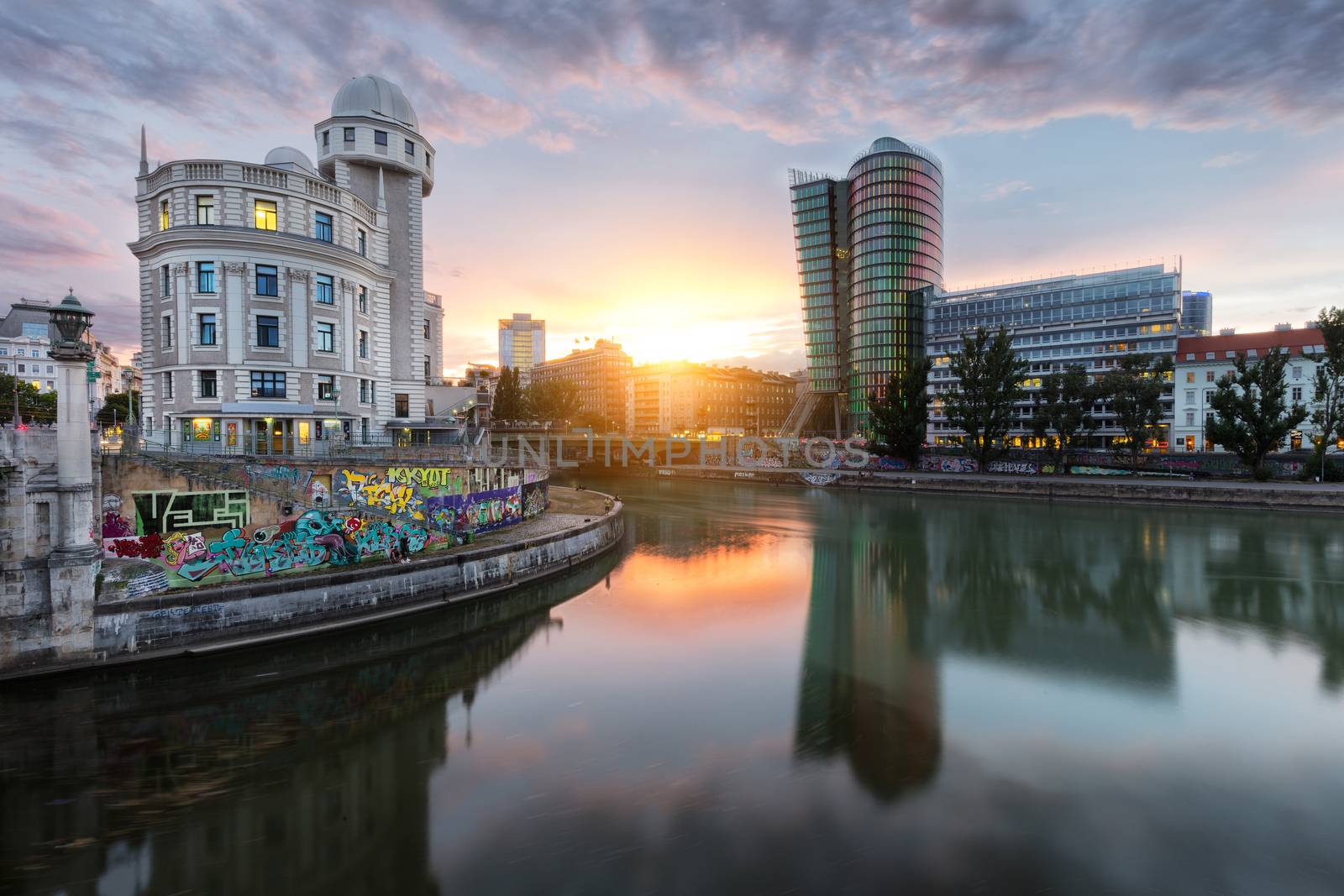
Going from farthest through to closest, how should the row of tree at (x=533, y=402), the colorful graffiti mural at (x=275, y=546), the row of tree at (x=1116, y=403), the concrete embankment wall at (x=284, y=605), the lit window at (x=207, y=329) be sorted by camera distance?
the row of tree at (x=533, y=402)
the row of tree at (x=1116, y=403)
the lit window at (x=207, y=329)
the colorful graffiti mural at (x=275, y=546)
the concrete embankment wall at (x=284, y=605)

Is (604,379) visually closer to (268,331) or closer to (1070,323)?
(1070,323)

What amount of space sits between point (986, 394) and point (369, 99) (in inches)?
2483

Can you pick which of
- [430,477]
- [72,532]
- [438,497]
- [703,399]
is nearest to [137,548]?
[72,532]

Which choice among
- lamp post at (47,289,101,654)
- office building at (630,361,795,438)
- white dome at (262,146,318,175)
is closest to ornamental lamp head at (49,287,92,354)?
lamp post at (47,289,101,654)

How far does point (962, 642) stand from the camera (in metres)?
18.8

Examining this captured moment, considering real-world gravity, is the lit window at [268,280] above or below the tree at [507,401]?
above

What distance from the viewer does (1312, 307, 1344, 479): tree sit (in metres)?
50.8

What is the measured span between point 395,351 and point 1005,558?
4127 centimetres

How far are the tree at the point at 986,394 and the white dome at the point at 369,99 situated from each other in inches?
2335

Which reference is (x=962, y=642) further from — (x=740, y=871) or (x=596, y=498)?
(x=596, y=498)

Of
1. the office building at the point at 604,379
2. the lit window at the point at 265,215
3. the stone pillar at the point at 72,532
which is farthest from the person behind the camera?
the office building at the point at 604,379

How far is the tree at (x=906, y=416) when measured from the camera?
7275 cm

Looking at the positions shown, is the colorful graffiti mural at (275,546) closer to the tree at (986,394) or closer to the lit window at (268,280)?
A: the lit window at (268,280)

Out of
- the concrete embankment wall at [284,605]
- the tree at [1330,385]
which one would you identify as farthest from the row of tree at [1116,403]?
the concrete embankment wall at [284,605]
